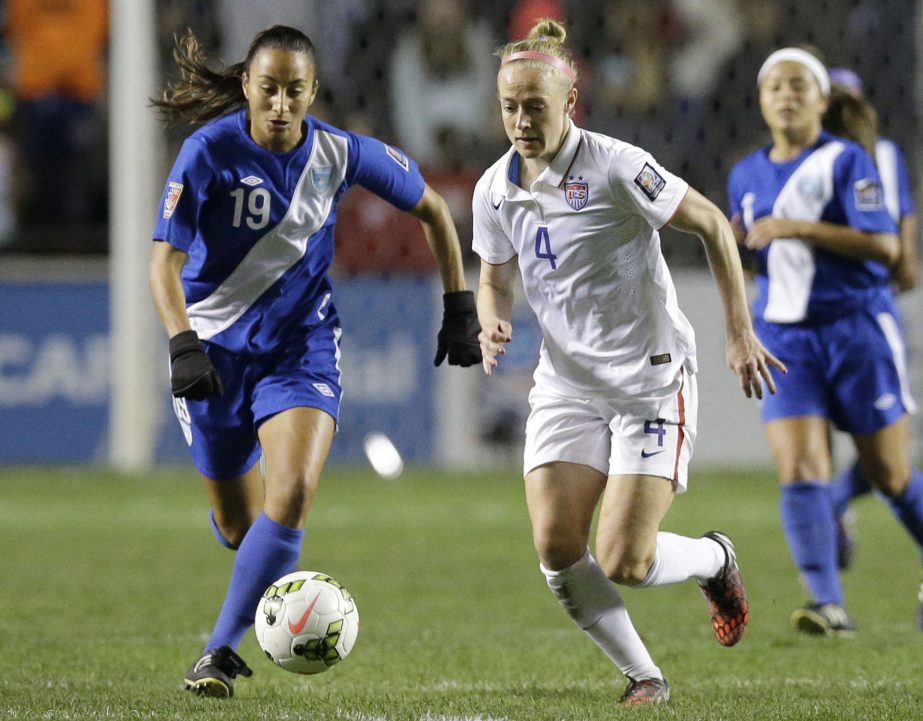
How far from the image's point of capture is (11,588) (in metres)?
7.50

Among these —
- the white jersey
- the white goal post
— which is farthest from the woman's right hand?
the white goal post

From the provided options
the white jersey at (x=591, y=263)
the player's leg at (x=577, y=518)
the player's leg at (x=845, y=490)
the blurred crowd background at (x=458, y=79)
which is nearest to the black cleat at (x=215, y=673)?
the player's leg at (x=577, y=518)

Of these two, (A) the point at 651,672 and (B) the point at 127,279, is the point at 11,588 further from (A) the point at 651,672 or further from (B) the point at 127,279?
(B) the point at 127,279

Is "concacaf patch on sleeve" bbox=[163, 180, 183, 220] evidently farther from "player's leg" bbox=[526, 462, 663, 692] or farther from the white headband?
the white headband

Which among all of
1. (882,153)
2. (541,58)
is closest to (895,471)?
(882,153)

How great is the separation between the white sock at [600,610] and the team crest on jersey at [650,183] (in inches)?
42.4

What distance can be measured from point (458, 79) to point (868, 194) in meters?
7.73

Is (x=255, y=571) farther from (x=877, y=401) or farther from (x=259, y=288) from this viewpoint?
(x=877, y=401)

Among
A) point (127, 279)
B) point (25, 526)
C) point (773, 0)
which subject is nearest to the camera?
point (25, 526)

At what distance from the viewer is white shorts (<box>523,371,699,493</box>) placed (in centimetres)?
484

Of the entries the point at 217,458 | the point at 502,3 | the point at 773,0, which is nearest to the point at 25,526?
the point at 217,458

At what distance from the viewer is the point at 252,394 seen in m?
5.38

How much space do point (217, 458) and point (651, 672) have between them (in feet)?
5.25

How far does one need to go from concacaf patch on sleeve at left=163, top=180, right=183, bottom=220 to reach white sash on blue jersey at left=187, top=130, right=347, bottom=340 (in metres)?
0.35
